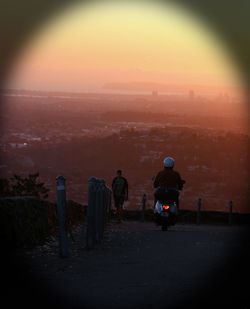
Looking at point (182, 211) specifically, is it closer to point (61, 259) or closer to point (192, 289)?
point (61, 259)

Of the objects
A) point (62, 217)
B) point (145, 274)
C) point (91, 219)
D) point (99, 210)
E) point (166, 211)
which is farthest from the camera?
point (166, 211)

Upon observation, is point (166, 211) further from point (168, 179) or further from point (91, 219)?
point (91, 219)

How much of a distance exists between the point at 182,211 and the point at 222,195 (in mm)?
67199

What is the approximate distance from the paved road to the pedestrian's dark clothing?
8.25 m

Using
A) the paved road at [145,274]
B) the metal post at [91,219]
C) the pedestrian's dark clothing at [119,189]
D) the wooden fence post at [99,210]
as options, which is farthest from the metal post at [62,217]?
the pedestrian's dark clothing at [119,189]

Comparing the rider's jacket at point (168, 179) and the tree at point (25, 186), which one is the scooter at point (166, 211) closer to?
the rider's jacket at point (168, 179)

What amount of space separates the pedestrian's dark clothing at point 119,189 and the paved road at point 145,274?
825 cm

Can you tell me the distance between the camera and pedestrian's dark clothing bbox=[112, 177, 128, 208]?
821 inches

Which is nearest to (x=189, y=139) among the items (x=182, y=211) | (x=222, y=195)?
(x=222, y=195)

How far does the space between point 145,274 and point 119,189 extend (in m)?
12.4

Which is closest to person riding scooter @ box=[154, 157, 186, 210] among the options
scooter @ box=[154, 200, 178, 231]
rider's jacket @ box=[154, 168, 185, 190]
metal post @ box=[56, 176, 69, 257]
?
rider's jacket @ box=[154, 168, 185, 190]

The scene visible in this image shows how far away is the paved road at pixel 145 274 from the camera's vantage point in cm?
681

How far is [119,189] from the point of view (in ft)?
68.4

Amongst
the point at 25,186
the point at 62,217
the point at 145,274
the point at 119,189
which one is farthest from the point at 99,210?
the point at 119,189
